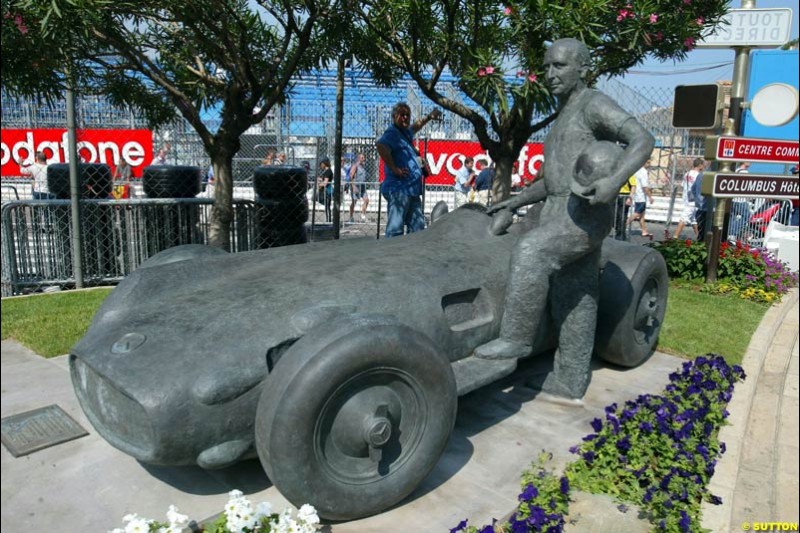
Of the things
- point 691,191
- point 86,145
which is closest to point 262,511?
point 691,191

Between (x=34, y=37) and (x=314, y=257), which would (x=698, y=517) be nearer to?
(x=314, y=257)

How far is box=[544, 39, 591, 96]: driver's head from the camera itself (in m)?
3.62

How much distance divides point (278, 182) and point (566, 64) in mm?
4737

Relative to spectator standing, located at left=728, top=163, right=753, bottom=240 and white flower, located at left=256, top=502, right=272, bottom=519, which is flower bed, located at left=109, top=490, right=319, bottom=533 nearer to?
white flower, located at left=256, top=502, right=272, bottom=519

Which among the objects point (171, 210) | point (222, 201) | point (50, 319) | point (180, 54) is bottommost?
point (50, 319)

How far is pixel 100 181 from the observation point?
310 inches

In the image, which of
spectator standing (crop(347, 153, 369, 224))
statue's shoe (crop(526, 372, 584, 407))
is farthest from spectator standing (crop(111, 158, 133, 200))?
statue's shoe (crop(526, 372, 584, 407))

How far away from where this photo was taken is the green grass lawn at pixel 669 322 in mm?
5004

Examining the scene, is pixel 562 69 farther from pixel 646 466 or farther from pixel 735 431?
pixel 735 431

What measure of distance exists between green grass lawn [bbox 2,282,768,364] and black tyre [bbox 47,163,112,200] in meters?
1.69

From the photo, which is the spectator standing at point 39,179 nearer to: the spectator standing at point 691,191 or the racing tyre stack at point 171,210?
the racing tyre stack at point 171,210

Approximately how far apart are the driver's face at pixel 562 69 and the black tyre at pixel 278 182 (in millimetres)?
4570

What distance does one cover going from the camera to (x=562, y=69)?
363cm

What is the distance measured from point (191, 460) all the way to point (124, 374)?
434mm
